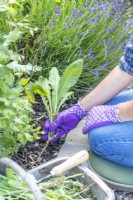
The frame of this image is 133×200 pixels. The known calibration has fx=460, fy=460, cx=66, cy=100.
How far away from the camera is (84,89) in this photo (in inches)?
125

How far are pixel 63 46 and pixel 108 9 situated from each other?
0.48m

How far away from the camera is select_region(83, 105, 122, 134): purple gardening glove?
8.22ft

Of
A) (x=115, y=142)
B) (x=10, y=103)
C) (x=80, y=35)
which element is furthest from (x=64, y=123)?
(x=10, y=103)

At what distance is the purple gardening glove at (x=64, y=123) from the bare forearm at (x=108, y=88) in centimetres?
8

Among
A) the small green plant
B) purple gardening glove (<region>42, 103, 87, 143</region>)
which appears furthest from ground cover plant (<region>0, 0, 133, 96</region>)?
purple gardening glove (<region>42, 103, 87, 143</region>)

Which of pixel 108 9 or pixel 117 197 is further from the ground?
pixel 108 9

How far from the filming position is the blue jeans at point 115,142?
2.45 metres

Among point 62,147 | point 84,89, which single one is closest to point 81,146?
point 62,147

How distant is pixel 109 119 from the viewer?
8.24 feet

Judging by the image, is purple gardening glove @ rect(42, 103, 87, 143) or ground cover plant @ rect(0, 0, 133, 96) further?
ground cover plant @ rect(0, 0, 133, 96)

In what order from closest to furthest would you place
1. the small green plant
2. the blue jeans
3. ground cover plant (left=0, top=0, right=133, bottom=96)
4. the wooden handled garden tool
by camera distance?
1. the wooden handled garden tool
2. the blue jeans
3. the small green plant
4. ground cover plant (left=0, top=0, right=133, bottom=96)

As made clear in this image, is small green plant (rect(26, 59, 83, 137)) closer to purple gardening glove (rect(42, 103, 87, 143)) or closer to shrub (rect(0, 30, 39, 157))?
purple gardening glove (rect(42, 103, 87, 143))

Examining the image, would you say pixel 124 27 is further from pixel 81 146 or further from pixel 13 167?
pixel 13 167

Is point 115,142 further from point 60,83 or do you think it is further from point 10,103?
point 10,103
